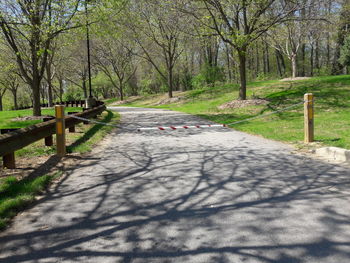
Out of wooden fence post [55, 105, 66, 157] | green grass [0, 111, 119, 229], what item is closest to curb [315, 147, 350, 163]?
green grass [0, 111, 119, 229]

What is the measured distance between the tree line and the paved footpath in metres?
5.97

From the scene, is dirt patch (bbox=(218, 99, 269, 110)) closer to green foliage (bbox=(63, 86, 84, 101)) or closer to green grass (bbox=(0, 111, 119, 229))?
green grass (bbox=(0, 111, 119, 229))

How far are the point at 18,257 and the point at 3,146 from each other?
131 inches

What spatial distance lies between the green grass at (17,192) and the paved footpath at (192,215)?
175 mm

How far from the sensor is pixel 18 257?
120 inches

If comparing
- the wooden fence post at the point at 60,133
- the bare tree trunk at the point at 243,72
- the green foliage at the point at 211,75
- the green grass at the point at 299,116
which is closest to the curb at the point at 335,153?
the green grass at the point at 299,116

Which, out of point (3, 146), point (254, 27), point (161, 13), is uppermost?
point (161, 13)

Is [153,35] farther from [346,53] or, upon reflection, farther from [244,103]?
[346,53]

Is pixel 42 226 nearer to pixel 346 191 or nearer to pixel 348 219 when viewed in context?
pixel 348 219

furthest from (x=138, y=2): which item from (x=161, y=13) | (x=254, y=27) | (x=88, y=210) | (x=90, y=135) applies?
(x=88, y=210)

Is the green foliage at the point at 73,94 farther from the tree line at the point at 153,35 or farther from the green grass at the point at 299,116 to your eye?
the green grass at the point at 299,116

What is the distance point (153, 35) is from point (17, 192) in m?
28.1

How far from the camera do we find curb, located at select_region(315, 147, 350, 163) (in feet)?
21.0

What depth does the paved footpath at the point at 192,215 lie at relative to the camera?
9.99 feet
